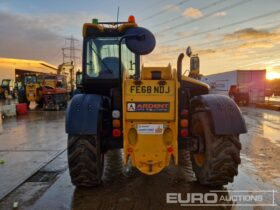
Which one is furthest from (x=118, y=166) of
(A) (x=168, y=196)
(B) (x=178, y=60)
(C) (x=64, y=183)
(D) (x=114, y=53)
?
(B) (x=178, y=60)

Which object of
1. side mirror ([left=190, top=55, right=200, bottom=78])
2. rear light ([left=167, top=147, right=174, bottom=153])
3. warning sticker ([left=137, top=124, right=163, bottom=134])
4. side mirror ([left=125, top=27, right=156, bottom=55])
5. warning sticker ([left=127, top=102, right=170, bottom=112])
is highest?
side mirror ([left=125, top=27, right=156, bottom=55])

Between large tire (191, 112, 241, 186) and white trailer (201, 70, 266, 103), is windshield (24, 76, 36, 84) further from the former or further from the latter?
large tire (191, 112, 241, 186)

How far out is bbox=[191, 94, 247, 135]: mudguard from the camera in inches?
195

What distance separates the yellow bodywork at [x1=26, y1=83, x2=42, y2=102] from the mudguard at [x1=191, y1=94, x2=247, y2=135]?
2080 cm

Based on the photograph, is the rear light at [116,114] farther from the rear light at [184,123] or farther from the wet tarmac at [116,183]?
the wet tarmac at [116,183]

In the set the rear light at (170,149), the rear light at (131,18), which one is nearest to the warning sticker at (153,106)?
the rear light at (170,149)

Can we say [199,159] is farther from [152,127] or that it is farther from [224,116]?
[152,127]

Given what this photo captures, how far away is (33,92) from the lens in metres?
24.2

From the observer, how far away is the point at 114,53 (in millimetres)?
6793

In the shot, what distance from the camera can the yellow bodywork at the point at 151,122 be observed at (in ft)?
16.1

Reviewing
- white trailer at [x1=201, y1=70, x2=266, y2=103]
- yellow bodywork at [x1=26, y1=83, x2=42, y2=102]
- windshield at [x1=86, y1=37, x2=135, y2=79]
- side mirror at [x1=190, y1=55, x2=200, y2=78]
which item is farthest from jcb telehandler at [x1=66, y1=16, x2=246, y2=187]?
white trailer at [x1=201, y1=70, x2=266, y2=103]

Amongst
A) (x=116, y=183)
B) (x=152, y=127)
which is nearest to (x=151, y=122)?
(x=152, y=127)

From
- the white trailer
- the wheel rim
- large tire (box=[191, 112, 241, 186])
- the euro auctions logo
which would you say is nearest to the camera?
the euro auctions logo

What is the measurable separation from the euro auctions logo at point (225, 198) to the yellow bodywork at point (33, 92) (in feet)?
68.7
